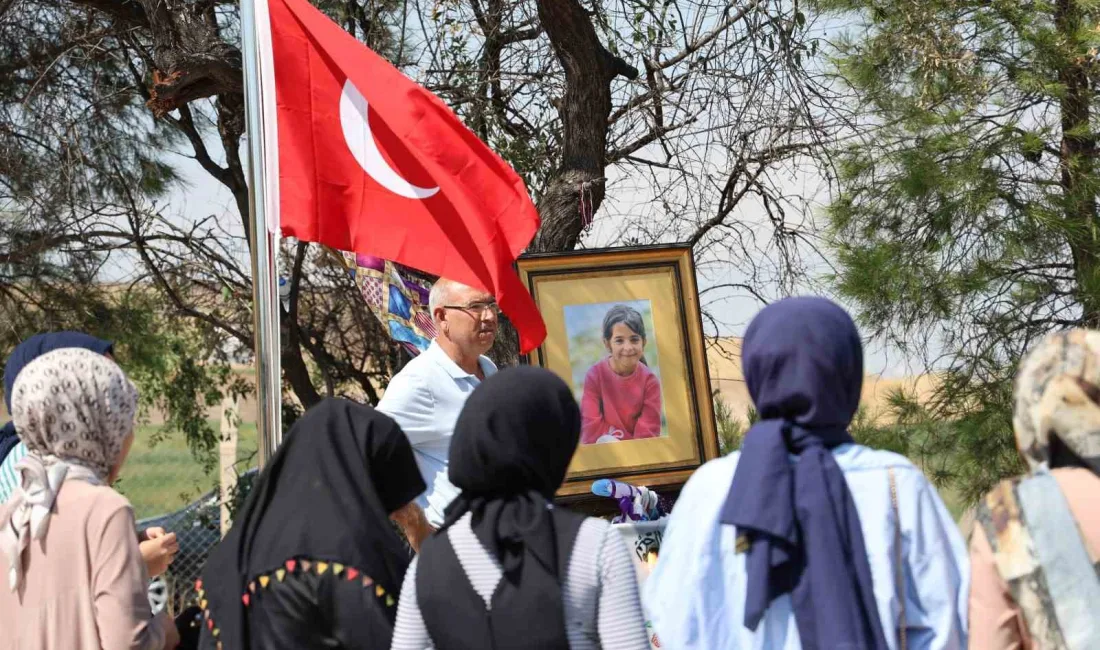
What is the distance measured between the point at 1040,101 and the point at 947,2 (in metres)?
0.65

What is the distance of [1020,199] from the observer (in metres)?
5.99

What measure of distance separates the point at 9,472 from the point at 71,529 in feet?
3.45

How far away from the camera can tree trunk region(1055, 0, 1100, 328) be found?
5.75 metres

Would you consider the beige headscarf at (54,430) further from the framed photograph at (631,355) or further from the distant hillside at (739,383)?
the distant hillside at (739,383)

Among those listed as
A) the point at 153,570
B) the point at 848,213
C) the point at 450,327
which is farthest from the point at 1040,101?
the point at 153,570

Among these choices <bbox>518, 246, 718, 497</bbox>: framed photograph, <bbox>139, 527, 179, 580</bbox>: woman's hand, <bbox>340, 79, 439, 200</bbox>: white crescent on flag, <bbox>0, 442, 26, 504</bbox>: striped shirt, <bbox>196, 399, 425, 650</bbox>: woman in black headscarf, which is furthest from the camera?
<bbox>518, 246, 718, 497</bbox>: framed photograph

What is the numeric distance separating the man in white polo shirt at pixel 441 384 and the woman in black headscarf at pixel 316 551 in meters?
1.41

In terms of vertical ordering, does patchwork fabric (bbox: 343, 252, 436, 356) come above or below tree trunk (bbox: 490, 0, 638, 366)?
below

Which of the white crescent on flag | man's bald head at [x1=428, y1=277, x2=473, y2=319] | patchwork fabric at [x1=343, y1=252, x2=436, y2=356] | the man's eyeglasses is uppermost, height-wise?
the white crescent on flag

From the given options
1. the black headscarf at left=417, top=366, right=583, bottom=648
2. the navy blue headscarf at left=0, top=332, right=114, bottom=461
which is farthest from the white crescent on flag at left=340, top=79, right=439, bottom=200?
the black headscarf at left=417, top=366, right=583, bottom=648

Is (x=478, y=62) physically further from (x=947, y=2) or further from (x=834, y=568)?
(x=834, y=568)

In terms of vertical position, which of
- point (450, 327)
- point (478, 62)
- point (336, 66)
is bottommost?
point (450, 327)

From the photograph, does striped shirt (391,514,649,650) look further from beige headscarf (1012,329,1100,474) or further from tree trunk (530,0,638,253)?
tree trunk (530,0,638,253)

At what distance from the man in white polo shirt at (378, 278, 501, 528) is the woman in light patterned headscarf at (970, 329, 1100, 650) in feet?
6.90
